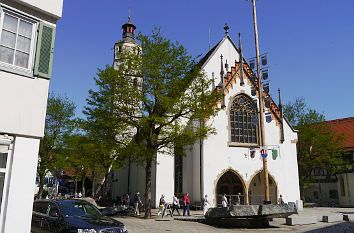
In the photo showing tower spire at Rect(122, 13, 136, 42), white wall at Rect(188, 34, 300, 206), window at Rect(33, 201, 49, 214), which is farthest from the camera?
tower spire at Rect(122, 13, 136, 42)

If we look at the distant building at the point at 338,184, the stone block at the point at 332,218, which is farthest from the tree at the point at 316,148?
the stone block at the point at 332,218

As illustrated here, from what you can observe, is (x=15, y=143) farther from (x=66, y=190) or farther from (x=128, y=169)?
(x=66, y=190)

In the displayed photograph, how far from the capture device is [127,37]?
49.8 meters

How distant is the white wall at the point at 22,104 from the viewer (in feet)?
23.2

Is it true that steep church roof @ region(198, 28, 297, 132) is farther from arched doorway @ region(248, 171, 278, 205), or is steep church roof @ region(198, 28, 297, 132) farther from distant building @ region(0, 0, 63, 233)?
distant building @ region(0, 0, 63, 233)

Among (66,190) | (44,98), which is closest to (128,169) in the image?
(44,98)

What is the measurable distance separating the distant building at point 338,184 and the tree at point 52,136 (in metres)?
34.0

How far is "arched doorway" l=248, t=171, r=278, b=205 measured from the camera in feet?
82.7

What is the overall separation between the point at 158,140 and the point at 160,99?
10.1 ft

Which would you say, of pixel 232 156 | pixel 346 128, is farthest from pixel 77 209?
pixel 346 128

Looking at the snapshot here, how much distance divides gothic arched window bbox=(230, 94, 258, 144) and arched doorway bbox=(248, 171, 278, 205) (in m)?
3.37

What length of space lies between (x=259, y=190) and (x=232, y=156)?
17.2 ft

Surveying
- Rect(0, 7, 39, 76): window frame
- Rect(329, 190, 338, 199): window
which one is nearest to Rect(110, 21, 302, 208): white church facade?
Rect(0, 7, 39, 76): window frame

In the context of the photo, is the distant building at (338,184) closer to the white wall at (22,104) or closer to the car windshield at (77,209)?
the car windshield at (77,209)
